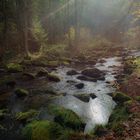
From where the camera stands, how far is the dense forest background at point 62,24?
35094 mm

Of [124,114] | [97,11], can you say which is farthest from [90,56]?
[97,11]

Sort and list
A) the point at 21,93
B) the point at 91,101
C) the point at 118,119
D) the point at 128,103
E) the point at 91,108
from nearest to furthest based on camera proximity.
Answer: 1. the point at 118,119
2. the point at 128,103
3. the point at 91,108
4. the point at 91,101
5. the point at 21,93

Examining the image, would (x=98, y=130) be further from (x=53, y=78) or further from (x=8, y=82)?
(x=53, y=78)

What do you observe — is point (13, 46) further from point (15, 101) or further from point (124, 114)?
point (124, 114)

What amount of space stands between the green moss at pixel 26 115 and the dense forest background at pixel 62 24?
12837 mm

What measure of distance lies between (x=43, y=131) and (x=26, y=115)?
104 inches

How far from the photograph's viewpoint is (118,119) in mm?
12148

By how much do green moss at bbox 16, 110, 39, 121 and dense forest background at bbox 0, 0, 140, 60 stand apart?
12.8 metres

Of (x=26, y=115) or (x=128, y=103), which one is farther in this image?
(x=128, y=103)

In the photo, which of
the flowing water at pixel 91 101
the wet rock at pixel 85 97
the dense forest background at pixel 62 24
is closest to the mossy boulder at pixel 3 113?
the flowing water at pixel 91 101

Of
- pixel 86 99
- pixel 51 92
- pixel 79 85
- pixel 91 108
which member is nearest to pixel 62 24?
pixel 79 85

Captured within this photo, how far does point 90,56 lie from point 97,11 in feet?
93.4

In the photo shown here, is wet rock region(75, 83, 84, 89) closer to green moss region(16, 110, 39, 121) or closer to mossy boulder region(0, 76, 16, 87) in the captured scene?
mossy boulder region(0, 76, 16, 87)

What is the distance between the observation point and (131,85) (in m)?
18.0
